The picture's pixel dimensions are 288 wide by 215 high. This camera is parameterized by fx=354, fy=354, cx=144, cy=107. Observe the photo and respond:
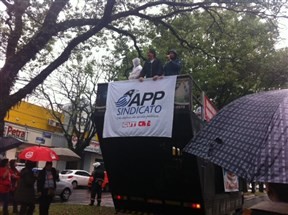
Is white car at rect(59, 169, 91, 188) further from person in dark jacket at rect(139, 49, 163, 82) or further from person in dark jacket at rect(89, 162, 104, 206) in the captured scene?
person in dark jacket at rect(139, 49, 163, 82)

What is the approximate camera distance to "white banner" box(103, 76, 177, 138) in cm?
777

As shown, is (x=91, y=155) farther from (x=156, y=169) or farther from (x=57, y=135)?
(x=156, y=169)

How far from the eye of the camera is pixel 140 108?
26.5 ft

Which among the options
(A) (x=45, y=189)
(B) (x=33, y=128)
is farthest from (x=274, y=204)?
(B) (x=33, y=128)

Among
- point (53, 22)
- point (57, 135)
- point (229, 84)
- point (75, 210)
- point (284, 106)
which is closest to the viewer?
point (284, 106)

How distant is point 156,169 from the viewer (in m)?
8.61

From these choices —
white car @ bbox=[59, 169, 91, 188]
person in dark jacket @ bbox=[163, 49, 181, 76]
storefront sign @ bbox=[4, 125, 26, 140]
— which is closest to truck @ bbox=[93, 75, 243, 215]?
person in dark jacket @ bbox=[163, 49, 181, 76]

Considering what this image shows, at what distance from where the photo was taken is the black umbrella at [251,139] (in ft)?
9.93

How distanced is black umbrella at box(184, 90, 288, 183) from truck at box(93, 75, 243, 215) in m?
3.68

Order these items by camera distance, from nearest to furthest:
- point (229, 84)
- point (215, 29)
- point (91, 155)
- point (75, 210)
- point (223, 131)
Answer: point (223, 131), point (75, 210), point (215, 29), point (229, 84), point (91, 155)

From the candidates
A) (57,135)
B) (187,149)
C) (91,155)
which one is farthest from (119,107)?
(91,155)

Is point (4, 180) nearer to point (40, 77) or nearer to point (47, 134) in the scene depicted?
point (40, 77)

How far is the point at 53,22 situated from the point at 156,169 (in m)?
5.13

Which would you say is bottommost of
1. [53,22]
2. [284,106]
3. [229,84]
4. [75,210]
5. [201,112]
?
[75,210]
